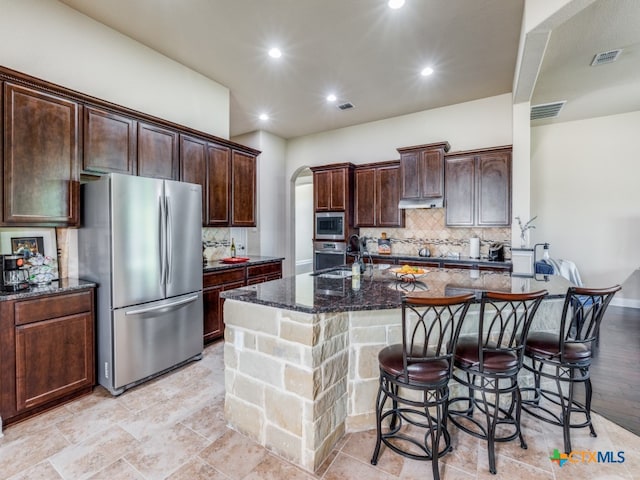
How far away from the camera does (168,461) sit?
187cm

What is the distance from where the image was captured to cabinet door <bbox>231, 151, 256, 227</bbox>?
4414 millimetres

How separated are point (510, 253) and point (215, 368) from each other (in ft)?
13.8

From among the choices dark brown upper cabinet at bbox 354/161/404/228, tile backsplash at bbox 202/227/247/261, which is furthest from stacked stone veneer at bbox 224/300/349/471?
dark brown upper cabinet at bbox 354/161/404/228

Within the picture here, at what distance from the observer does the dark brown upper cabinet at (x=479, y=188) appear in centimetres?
438

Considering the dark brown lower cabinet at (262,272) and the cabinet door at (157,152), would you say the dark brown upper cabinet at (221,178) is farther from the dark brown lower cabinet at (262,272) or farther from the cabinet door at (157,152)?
the dark brown lower cabinet at (262,272)

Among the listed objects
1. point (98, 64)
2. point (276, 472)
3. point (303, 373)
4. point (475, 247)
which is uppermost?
point (98, 64)

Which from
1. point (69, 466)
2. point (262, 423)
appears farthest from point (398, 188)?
point (69, 466)

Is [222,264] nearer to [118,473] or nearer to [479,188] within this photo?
[118,473]

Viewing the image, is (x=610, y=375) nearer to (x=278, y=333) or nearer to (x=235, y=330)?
(x=278, y=333)

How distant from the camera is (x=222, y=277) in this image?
3.78 m

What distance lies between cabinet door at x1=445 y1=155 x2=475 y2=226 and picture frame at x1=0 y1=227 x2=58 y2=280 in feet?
15.8

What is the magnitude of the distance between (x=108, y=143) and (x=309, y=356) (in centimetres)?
274

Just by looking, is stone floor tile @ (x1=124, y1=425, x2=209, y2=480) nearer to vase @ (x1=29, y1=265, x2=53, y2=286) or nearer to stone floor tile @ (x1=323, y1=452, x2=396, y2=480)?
stone floor tile @ (x1=323, y1=452, x2=396, y2=480)
